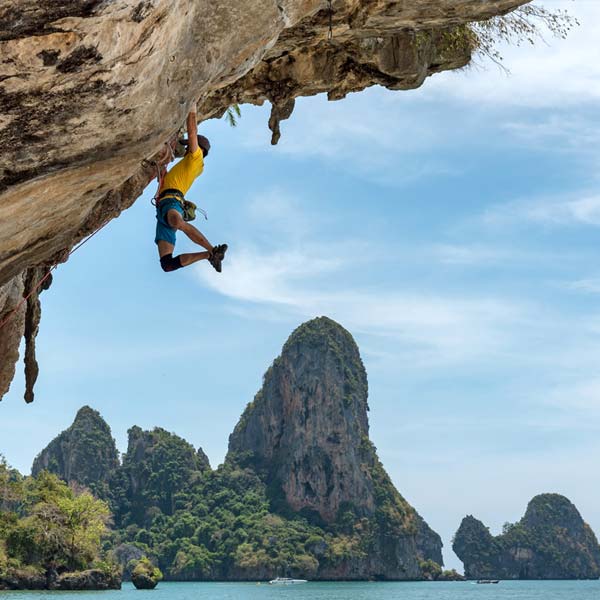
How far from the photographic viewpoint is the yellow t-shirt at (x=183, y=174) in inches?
314

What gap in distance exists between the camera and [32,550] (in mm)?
54062

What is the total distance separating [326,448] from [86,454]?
145 ft

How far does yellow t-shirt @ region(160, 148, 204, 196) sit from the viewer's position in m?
7.97

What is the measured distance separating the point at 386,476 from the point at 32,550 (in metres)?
95.0

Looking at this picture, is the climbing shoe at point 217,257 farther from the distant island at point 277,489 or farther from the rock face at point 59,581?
the distant island at point 277,489

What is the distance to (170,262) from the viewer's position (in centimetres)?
805

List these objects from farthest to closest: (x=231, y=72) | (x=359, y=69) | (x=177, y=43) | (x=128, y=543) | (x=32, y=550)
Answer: (x=128, y=543) → (x=32, y=550) → (x=359, y=69) → (x=231, y=72) → (x=177, y=43)

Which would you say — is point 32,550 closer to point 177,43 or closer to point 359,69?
point 359,69

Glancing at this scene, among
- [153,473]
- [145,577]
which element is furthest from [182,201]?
[153,473]

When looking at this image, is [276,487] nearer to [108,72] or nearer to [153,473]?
[153,473]


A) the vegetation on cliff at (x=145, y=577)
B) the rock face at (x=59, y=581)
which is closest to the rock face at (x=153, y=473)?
the vegetation on cliff at (x=145, y=577)

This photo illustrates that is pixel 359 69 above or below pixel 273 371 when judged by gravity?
below

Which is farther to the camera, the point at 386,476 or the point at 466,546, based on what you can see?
the point at 466,546

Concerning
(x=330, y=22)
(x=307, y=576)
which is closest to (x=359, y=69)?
(x=330, y=22)
